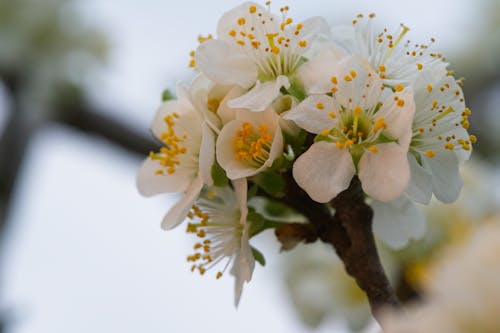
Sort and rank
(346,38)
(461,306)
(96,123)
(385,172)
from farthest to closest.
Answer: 1. (96,123)
2. (346,38)
3. (385,172)
4. (461,306)

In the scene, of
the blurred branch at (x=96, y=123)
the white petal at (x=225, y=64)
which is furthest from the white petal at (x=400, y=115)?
the blurred branch at (x=96, y=123)

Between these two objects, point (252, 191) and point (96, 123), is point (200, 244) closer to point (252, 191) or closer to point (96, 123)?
point (252, 191)

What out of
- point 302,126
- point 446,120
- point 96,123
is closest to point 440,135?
point 446,120

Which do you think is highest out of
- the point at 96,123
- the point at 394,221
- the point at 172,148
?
the point at 172,148

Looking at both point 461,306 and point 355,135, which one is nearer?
point 461,306

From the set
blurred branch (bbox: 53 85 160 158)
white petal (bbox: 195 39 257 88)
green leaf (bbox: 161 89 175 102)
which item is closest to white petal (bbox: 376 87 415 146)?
white petal (bbox: 195 39 257 88)

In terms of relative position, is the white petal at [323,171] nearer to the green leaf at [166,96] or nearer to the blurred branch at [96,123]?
the green leaf at [166,96]

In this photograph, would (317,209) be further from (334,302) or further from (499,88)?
(499,88)

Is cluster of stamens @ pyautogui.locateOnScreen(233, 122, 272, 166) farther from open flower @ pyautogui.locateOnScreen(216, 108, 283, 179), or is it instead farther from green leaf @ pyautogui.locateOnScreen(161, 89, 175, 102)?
green leaf @ pyautogui.locateOnScreen(161, 89, 175, 102)
